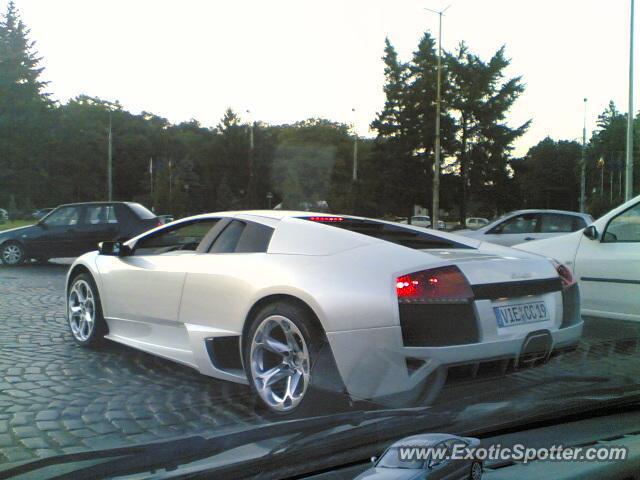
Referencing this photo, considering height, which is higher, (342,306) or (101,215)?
(101,215)

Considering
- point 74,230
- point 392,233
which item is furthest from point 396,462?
point 74,230

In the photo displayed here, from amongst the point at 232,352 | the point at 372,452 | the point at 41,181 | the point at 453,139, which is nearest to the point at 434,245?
the point at 232,352

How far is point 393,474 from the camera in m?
1.67

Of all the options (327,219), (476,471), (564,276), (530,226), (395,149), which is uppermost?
(395,149)

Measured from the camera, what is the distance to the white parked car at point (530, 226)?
1463cm

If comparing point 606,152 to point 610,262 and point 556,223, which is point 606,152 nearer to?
point 556,223

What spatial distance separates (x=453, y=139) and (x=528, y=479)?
48948 millimetres

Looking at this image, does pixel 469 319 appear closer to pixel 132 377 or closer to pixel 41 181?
pixel 132 377

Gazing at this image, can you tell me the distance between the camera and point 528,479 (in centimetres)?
201

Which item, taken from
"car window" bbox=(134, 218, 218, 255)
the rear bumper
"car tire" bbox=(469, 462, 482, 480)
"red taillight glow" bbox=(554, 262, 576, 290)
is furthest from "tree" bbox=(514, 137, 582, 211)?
"car tire" bbox=(469, 462, 482, 480)

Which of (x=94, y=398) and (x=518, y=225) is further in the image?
(x=518, y=225)

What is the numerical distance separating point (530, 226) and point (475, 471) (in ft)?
44.9

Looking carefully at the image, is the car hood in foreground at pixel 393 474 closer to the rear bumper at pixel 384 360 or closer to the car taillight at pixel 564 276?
the rear bumper at pixel 384 360

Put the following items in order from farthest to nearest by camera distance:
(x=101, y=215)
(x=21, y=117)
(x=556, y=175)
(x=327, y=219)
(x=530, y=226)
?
(x=21, y=117) < (x=556, y=175) < (x=101, y=215) < (x=530, y=226) < (x=327, y=219)
